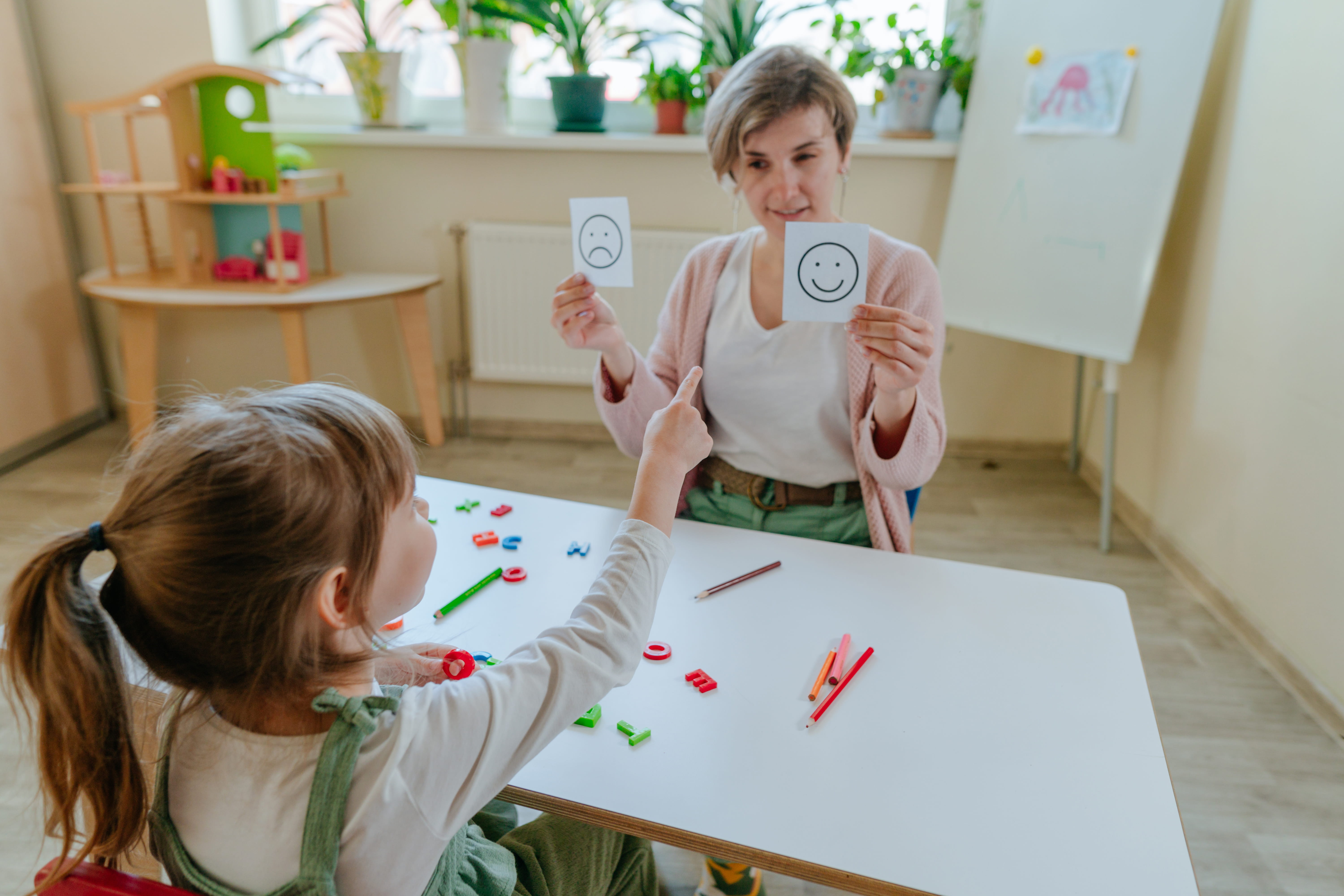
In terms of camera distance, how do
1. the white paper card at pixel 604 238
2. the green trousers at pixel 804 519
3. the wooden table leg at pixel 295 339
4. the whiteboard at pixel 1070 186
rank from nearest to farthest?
the white paper card at pixel 604 238 < the green trousers at pixel 804 519 < the whiteboard at pixel 1070 186 < the wooden table leg at pixel 295 339

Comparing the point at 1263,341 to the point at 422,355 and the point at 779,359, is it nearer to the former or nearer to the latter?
the point at 779,359

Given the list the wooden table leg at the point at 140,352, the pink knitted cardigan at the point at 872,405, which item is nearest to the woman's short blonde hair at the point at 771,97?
the pink knitted cardigan at the point at 872,405

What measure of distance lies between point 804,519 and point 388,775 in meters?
0.87

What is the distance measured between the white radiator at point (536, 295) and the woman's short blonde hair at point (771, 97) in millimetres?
1481

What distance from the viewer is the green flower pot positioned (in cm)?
286

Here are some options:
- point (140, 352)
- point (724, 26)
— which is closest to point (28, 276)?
point (140, 352)

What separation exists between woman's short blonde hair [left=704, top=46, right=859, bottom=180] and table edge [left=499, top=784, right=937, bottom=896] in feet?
3.25

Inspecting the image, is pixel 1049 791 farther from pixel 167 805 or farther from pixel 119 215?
pixel 119 215

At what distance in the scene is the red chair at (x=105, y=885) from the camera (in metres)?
0.52

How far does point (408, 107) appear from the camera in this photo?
3010mm

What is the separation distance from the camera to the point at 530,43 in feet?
10.0

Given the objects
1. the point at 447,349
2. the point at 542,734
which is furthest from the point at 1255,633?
the point at 447,349

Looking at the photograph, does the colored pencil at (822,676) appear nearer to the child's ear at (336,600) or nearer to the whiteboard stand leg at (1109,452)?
the child's ear at (336,600)

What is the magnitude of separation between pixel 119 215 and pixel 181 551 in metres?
2.98
